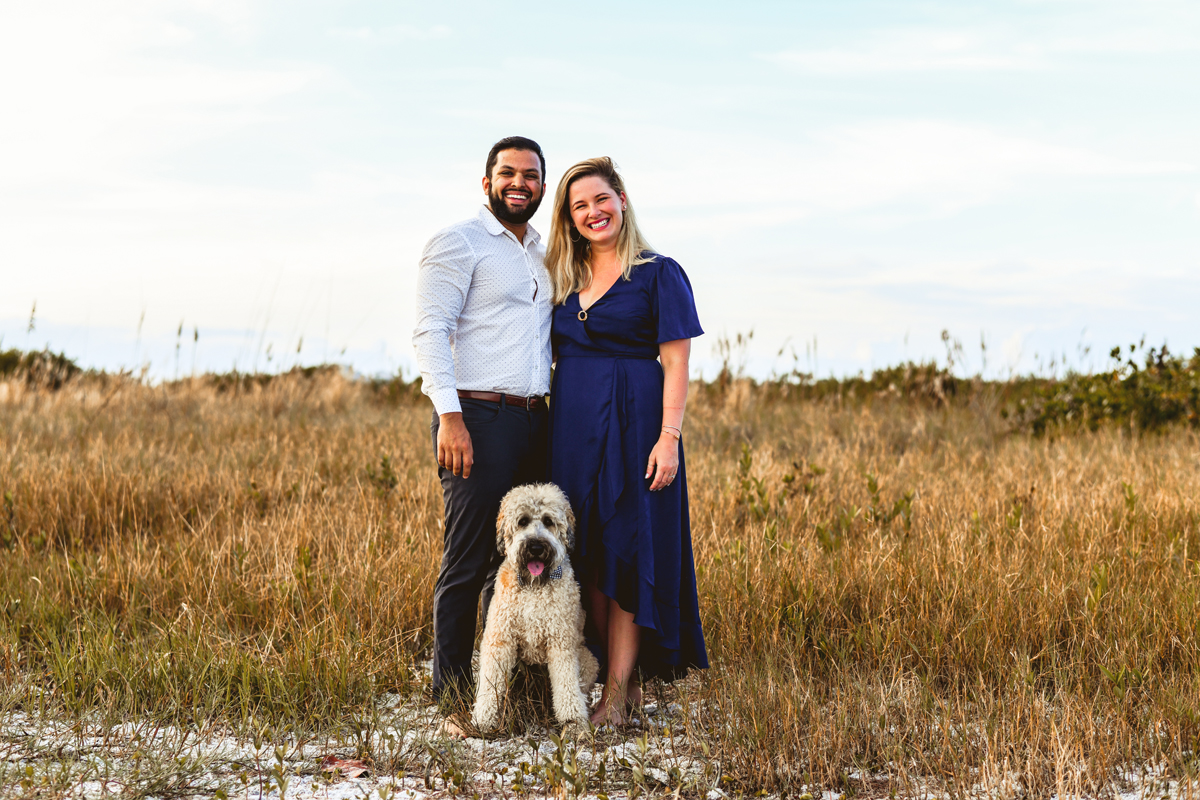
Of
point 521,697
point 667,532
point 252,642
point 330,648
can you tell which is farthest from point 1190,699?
point 252,642

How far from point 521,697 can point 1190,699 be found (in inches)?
128

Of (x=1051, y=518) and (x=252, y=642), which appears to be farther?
(x=1051, y=518)

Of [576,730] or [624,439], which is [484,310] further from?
[576,730]

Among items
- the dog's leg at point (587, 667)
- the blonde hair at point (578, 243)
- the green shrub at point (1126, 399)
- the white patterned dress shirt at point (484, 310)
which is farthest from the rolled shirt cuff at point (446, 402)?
the green shrub at point (1126, 399)

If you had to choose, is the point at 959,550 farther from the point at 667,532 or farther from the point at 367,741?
the point at 367,741

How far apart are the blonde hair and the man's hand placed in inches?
34.5

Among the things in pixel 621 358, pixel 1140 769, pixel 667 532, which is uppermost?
pixel 621 358

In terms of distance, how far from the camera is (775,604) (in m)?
5.33

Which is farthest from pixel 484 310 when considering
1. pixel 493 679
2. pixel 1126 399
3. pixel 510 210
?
pixel 1126 399

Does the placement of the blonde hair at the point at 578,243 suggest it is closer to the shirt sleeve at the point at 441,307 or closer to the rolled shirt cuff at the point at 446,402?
the shirt sleeve at the point at 441,307

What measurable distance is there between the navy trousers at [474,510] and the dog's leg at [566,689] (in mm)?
579

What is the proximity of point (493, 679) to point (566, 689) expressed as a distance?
35 centimetres

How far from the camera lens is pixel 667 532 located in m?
4.61

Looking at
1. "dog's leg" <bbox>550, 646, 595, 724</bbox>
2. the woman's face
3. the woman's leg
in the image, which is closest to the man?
the woman's face
